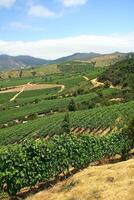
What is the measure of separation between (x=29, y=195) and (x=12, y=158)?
3.78 metres

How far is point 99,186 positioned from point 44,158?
8217 mm

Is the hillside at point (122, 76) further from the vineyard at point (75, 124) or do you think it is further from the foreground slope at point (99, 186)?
the foreground slope at point (99, 186)

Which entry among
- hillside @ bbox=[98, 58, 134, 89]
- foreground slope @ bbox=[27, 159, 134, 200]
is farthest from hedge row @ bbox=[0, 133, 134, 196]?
hillside @ bbox=[98, 58, 134, 89]

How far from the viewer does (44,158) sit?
37.5 metres

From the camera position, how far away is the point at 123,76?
582ft

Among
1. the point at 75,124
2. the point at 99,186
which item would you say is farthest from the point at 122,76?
the point at 99,186

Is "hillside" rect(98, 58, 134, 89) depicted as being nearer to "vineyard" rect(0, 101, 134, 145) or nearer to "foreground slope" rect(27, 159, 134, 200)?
"vineyard" rect(0, 101, 134, 145)

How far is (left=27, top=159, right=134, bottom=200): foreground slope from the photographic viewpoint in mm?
28306

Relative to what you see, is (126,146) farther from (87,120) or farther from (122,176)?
(87,120)

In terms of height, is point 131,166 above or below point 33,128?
above

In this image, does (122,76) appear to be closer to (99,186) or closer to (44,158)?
(44,158)

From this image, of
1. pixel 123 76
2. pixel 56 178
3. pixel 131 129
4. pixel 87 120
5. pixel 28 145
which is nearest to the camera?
pixel 28 145

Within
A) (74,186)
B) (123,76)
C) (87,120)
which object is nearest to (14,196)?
(74,186)

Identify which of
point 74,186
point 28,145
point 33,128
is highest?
point 28,145
